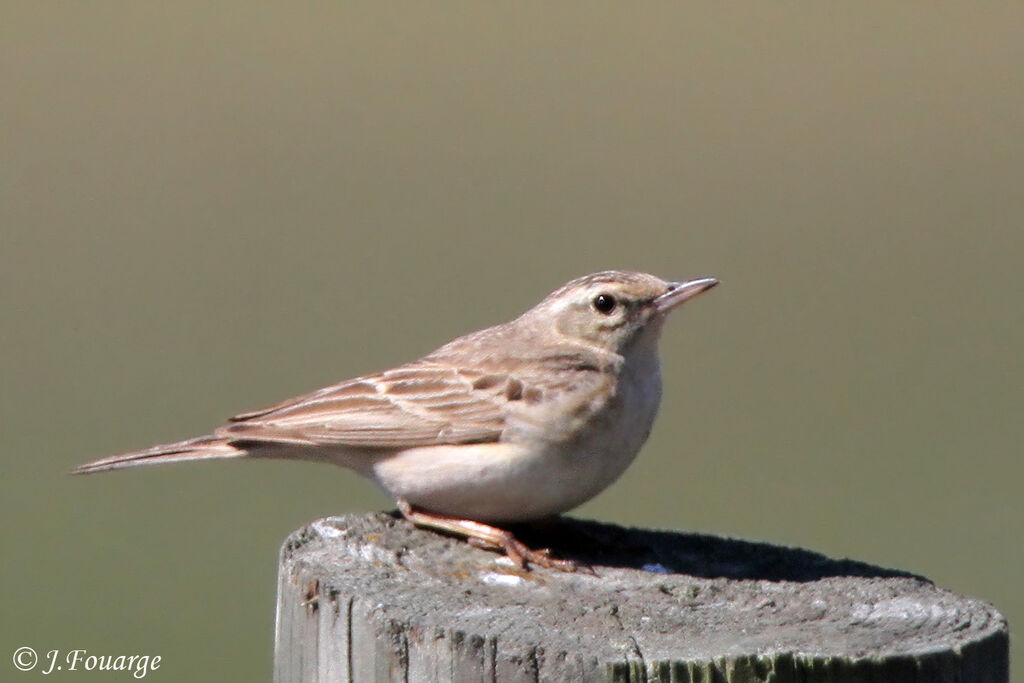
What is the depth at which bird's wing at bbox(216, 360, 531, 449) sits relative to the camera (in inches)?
263

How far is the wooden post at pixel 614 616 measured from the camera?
180 inches

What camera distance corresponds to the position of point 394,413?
6797 millimetres

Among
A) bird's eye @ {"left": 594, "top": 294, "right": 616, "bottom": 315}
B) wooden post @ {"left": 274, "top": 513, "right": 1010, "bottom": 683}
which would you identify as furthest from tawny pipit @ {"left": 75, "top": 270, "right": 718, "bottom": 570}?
wooden post @ {"left": 274, "top": 513, "right": 1010, "bottom": 683}

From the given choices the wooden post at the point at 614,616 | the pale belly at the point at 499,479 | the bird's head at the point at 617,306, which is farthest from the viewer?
the bird's head at the point at 617,306

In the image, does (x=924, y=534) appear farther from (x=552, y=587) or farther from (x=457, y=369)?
(x=552, y=587)

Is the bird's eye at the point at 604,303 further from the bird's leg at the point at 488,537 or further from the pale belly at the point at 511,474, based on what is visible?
the bird's leg at the point at 488,537

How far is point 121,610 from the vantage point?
11.9 m

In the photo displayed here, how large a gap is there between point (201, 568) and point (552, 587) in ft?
25.8

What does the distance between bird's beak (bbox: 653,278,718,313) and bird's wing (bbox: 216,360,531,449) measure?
0.83m

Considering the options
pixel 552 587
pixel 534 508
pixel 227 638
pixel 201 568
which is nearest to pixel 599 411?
pixel 534 508

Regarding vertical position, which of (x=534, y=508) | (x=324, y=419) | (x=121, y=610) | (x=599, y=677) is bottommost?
(x=599, y=677)

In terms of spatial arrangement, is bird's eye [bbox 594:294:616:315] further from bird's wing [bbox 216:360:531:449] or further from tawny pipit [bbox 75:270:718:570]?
bird's wing [bbox 216:360:531:449]
